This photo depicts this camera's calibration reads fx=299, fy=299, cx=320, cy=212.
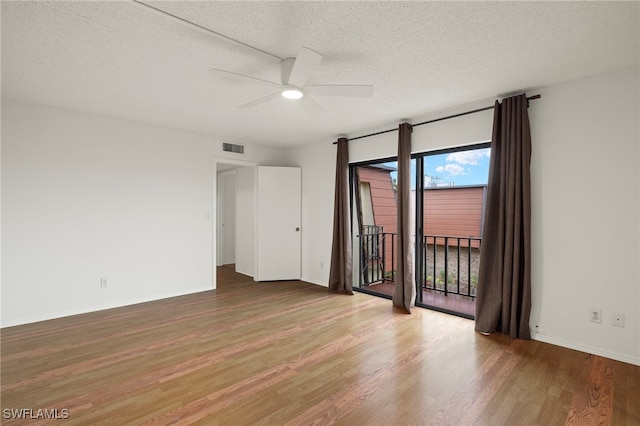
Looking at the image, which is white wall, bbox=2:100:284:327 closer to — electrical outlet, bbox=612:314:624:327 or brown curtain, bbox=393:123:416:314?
brown curtain, bbox=393:123:416:314

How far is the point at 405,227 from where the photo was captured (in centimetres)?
381

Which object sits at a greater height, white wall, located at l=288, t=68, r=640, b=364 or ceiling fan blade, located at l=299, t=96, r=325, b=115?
ceiling fan blade, located at l=299, t=96, r=325, b=115

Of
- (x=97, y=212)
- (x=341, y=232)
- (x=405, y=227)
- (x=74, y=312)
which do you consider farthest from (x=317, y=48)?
(x=74, y=312)

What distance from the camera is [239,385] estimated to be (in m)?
Result: 2.17

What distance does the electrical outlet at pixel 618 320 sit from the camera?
249cm

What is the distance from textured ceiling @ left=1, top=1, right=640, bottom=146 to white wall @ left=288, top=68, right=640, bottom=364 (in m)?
0.28

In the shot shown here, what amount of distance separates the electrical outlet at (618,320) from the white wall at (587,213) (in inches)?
1.3

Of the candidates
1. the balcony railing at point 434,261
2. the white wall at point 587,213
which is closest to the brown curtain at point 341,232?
the balcony railing at point 434,261

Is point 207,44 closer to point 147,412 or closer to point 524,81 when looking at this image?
point 147,412

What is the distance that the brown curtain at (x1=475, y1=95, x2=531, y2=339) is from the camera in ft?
9.50

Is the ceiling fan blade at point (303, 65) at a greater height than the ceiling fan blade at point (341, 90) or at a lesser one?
greater

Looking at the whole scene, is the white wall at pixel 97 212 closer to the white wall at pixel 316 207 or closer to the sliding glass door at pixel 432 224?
the white wall at pixel 316 207

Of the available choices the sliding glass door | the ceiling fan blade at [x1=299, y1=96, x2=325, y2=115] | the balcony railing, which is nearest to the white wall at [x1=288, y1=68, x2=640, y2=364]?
the sliding glass door

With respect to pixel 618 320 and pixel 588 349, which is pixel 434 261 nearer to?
pixel 588 349
